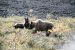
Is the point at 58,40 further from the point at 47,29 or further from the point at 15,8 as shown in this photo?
the point at 15,8

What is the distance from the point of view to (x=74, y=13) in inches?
1072

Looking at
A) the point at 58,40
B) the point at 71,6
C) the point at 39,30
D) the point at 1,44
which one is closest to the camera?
the point at 1,44

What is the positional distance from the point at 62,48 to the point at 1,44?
241 centimetres

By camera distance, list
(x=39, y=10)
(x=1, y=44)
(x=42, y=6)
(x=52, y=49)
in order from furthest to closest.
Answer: (x=42, y=6), (x=39, y=10), (x=52, y=49), (x=1, y=44)

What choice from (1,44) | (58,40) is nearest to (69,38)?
(58,40)

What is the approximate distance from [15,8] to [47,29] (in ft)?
41.1

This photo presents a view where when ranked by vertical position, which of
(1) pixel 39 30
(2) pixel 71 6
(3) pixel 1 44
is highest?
(3) pixel 1 44

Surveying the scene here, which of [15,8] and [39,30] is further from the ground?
[39,30]

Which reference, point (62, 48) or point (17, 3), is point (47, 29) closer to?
point (62, 48)

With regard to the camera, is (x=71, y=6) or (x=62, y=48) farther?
(x=71, y=6)

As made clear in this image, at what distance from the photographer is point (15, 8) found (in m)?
27.2

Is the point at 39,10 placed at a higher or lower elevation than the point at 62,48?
lower

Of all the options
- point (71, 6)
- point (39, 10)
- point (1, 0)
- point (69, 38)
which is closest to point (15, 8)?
point (39, 10)

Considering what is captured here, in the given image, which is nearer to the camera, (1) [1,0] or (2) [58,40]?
(2) [58,40]
